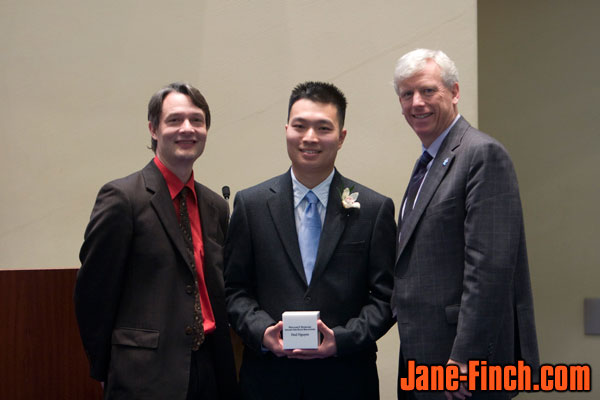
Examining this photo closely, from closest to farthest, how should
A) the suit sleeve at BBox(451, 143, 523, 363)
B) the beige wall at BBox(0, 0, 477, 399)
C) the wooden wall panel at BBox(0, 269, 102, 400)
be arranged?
the suit sleeve at BBox(451, 143, 523, 363) < the wooden wall panel at BBox(0, 269, 102, 400) < the beige wall at BBox(0, 0, 477, 399)

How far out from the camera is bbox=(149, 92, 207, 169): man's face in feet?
7.62

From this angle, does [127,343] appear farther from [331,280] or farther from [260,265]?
[331,280]

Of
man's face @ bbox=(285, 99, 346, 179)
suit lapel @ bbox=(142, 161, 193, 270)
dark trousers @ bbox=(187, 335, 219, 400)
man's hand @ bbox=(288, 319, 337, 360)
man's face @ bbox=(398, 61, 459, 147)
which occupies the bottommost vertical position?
dark trousers @ bbox=(187, 335, 219, 400)

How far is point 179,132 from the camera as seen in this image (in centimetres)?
232

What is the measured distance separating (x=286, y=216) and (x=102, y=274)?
2.18 ft

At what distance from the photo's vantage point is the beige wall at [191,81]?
379 cm

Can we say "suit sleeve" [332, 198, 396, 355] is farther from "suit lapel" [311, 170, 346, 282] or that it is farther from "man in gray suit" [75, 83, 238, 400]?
"man in gray suit" [75, 83, 238, 400]

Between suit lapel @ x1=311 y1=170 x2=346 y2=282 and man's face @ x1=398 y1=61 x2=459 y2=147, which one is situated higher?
man's face @ x1=398 y1=61 x2=459 y2=147

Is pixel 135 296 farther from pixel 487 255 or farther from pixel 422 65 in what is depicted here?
pixel 422 65

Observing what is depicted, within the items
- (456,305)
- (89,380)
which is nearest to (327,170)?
(456,305)

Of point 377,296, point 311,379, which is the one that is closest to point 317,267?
point 377,296

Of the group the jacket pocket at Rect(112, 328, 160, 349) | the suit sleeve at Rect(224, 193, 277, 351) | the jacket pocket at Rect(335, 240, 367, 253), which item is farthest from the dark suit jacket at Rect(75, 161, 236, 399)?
the jacket pocket at Rect(335, 240, 367, 253)

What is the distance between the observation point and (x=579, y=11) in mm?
4320

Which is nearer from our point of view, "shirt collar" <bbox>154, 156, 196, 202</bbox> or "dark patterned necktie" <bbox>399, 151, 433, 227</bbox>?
"dark patterned necktie" <bbox>399, 151, 433, 227</bbox>
